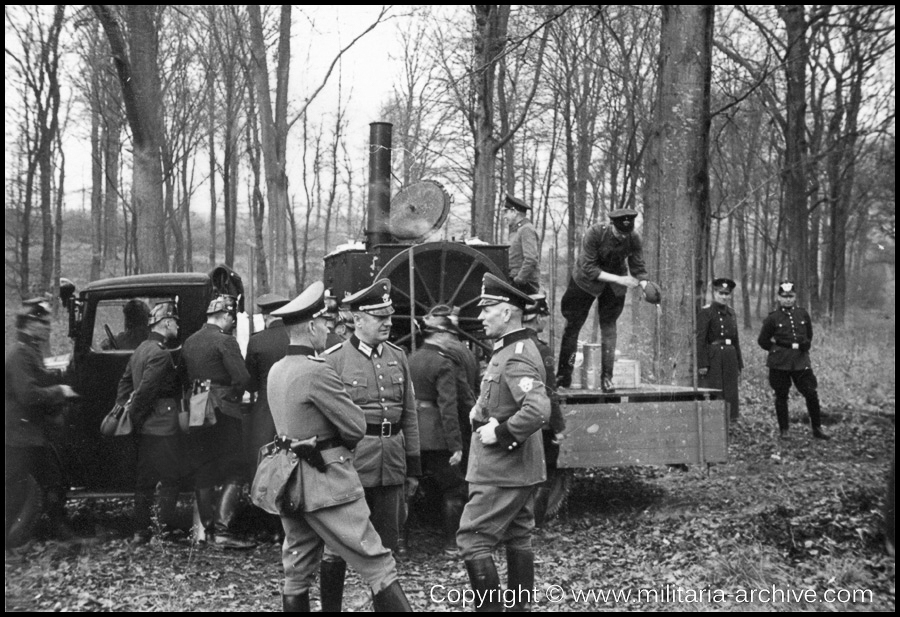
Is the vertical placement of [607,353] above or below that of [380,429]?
above

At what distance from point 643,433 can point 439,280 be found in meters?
3.02

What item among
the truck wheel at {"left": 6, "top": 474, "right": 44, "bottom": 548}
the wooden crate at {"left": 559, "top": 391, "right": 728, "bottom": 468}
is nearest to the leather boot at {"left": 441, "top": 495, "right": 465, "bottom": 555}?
the wooden crate at {"left": 559, "top": 391, "right": 728, "bottom": 468}

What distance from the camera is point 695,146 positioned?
30.7 ft

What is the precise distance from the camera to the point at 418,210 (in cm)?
1010

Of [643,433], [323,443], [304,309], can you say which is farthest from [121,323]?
[643,433]

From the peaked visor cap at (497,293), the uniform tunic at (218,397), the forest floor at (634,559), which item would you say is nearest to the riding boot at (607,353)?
the forest floor at (634,559)

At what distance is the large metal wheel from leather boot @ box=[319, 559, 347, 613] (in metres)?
4.31

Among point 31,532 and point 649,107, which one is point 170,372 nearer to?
point 31,532

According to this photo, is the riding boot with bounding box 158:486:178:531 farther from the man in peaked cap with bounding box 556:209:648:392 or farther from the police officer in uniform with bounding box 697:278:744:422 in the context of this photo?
the police officer in uniform with bounding box 697:278:744:422

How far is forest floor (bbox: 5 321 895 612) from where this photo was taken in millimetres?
5613

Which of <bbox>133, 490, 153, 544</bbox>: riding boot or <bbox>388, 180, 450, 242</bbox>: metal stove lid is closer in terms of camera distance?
<bbox>133, 490, 153, 544</bbox>: riding boot

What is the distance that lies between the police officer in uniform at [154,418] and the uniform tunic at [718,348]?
24.2ft

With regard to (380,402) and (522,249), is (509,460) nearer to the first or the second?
(380,402)

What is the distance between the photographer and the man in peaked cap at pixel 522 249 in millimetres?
8734
